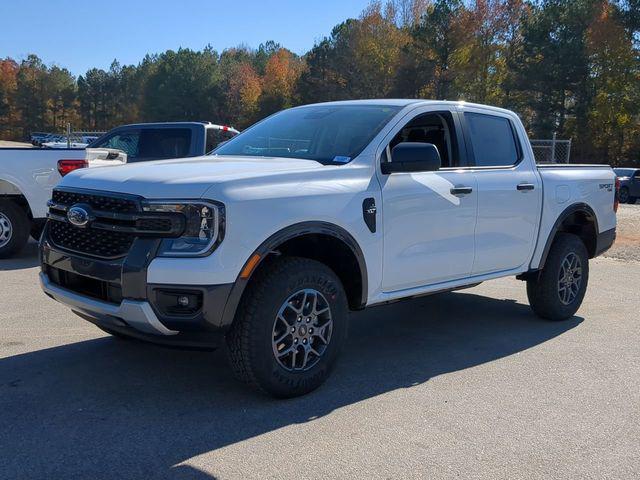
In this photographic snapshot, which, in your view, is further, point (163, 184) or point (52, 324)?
point (52, 324)

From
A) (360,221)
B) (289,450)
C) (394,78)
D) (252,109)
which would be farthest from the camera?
(252,109)

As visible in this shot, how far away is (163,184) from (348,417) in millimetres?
1740

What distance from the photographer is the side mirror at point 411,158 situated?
4523mm

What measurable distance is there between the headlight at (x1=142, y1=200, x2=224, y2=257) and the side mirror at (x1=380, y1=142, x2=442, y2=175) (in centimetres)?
142

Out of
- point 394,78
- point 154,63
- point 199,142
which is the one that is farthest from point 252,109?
point 199,142

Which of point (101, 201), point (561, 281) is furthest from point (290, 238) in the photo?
point (561, 281)

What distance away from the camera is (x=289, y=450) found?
349 cm

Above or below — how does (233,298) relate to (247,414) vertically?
above

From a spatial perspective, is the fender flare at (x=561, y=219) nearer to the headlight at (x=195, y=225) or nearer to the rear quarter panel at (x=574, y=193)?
the rear quarter panel at (x=574, y=193)

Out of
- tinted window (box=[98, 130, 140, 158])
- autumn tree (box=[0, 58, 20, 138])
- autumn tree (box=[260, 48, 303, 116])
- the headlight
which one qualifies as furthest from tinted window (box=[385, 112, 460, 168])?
autumn tree (box=[0, 58, 20, 138])

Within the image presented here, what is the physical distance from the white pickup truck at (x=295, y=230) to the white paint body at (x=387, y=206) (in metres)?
0.01

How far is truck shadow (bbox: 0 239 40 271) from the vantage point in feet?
28.0

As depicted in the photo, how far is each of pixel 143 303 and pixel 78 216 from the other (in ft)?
2.58

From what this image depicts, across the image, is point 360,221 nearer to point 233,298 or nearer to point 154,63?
point 233,298
